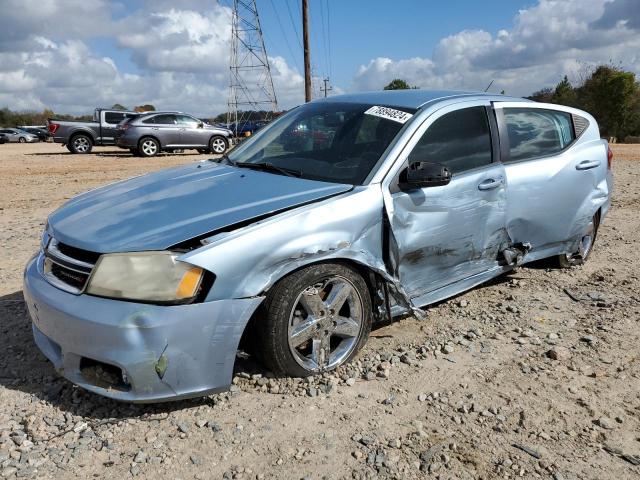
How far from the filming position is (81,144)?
2147 centimetres

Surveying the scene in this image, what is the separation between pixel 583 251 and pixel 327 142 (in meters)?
2.91

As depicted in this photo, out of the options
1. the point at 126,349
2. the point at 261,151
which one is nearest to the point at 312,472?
the point at 126,349

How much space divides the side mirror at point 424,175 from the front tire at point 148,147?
55.4 ft

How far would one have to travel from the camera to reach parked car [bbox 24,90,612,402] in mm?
2648

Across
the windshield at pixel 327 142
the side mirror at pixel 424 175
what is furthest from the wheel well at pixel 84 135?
the side mirror at pixel 424 175

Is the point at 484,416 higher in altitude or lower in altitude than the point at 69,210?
lower

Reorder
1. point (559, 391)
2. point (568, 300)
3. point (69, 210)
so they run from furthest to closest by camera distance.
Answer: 1. point (568, 300)
2. point (69, 210)
3. point (559, 391)

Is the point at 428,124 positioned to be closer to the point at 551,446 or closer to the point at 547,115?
the point at 547,115

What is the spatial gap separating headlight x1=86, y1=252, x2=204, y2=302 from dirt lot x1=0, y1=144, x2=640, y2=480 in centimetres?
65

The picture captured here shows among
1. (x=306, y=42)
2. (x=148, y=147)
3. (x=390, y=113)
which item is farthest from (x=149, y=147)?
(x=390, y=113)

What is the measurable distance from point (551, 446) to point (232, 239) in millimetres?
1791

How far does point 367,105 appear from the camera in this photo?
13.4 ft

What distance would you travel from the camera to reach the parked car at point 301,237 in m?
2.65

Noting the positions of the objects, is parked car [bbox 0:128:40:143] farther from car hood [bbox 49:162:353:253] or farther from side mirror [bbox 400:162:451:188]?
side mirror [bbox 400:162:451:188]
